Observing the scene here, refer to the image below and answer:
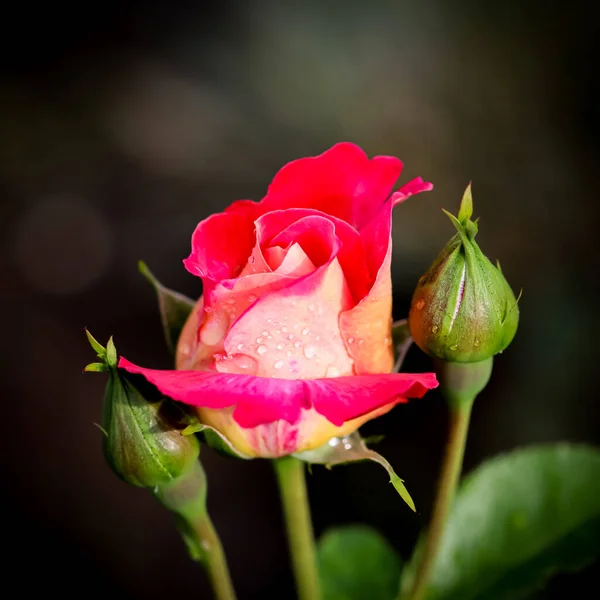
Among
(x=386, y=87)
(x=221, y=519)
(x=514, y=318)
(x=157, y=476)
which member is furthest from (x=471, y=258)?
(x=386, y=87)

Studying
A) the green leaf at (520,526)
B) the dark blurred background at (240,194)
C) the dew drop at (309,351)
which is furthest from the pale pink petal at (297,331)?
the dark blurred background at (240,194)

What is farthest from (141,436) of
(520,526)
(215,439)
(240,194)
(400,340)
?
(240,194)

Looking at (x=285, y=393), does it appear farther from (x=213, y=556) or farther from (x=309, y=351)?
(x=213, y=556)

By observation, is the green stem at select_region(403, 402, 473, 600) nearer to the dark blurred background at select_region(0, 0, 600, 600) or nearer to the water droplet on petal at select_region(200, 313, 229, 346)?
the water droplet on petal at select_region(200, 313, 229, 346)

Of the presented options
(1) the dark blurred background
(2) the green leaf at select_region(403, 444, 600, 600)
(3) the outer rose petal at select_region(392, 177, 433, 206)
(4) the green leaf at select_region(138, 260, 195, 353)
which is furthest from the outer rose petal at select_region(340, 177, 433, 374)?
(1) the dark blurred background

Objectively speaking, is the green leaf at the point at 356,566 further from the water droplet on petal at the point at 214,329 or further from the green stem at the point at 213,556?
A: the water droplet on petal at the point at 214,329

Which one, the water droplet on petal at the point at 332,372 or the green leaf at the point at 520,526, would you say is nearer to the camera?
the water droplet on petal at the point at 332,372
